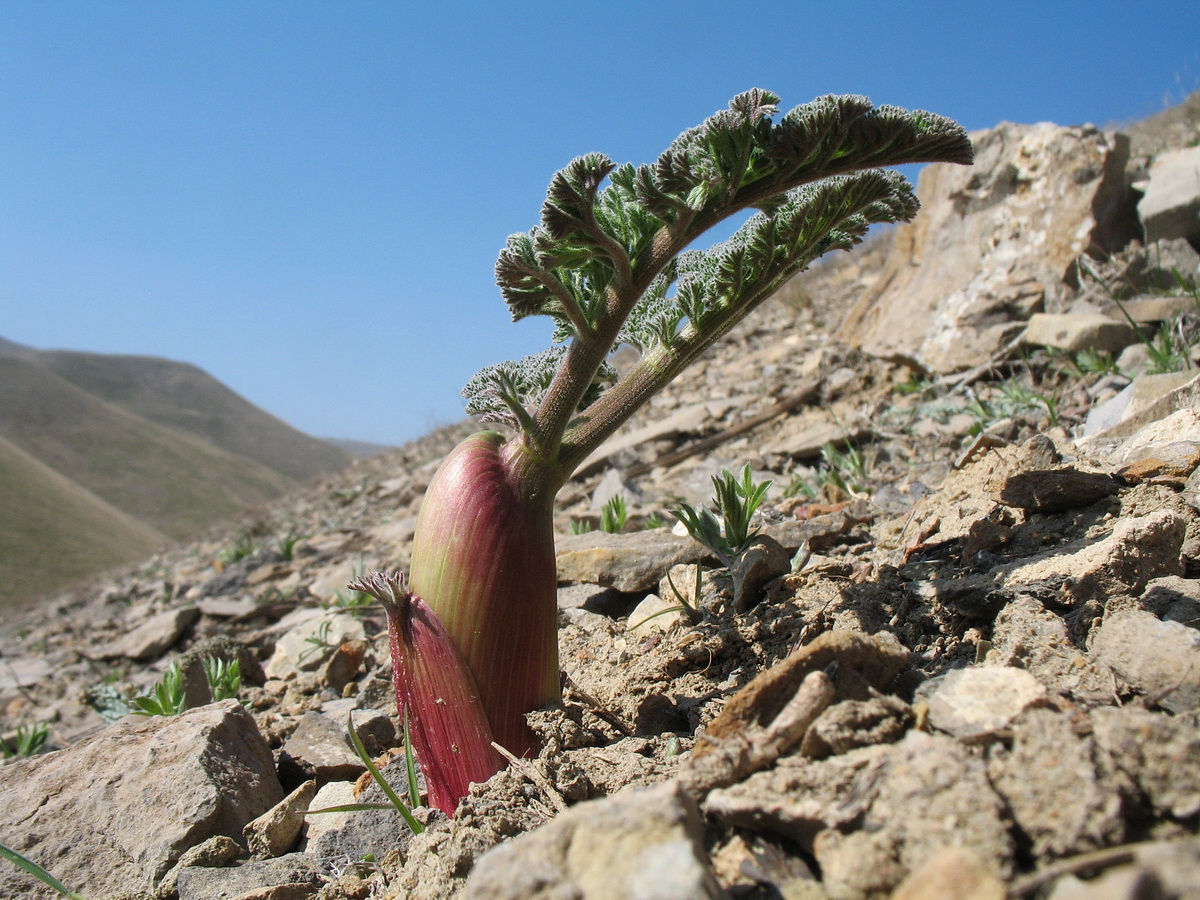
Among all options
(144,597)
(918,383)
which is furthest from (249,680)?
(144,597)

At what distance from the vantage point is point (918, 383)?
482 centimetres

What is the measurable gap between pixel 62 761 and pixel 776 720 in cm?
198

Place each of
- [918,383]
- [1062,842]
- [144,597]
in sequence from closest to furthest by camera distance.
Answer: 1. [1062,842]
2. [918,383]
3. [144,597]

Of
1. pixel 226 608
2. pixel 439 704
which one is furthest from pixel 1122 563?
pixel 226 608

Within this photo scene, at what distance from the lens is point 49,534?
106 feet

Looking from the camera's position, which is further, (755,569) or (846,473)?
(846,473)

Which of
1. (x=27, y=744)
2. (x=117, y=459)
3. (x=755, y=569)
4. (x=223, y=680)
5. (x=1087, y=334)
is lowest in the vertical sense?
(x=27, y=744)

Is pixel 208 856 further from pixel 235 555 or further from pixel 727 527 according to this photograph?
pixel 235 555

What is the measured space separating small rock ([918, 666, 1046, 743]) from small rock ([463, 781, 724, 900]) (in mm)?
465

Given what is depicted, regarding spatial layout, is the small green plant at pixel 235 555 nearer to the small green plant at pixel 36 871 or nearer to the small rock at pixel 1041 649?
the small green plant at pixel 36 871

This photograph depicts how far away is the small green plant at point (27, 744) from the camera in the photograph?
11.0 feet

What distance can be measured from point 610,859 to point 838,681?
55cm

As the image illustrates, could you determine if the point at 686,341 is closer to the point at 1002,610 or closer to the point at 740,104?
the point at 740,104

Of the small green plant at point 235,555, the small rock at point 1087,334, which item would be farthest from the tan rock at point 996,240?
the small green plant at point 235,555
